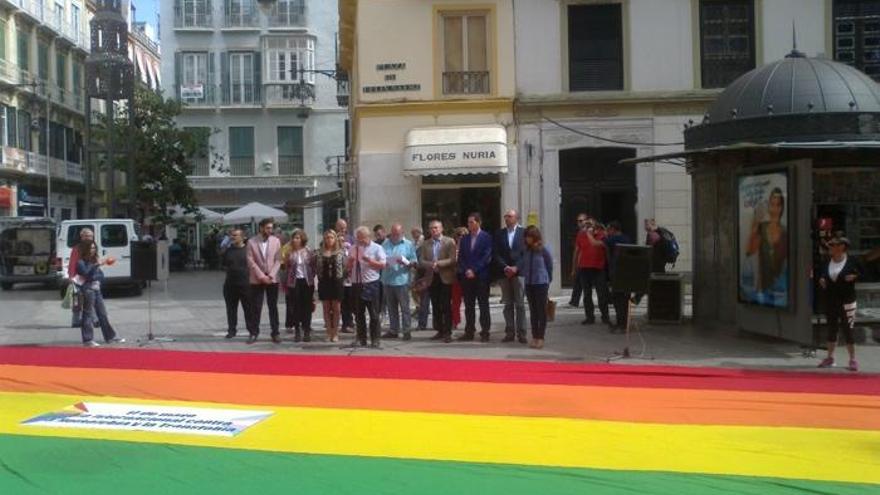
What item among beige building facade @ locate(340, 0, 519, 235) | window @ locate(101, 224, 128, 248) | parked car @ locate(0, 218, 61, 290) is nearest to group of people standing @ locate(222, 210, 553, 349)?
beige building facade @ locate(340, 0, 519, 235)

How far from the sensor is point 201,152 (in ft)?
138

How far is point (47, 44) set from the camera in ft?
156

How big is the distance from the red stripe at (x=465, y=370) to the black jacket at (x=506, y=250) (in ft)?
5.93

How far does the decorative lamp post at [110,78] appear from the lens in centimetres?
3634

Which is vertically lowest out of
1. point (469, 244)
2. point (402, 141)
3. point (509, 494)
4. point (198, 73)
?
point (509, 494)

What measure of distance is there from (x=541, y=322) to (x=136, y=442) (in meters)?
6.82

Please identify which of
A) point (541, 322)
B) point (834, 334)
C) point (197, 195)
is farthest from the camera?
point (197, 195)

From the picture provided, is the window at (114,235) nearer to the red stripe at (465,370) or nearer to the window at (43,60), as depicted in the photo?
the red stripe at (465,370)

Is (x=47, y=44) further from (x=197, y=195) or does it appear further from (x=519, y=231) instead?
(x=519, y=231)

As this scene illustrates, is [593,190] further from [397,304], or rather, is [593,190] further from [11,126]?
[11,126]

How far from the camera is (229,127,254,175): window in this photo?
155 feet

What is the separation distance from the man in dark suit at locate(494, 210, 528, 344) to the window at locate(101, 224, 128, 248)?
45.4 feet

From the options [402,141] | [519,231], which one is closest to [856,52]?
[402,141]

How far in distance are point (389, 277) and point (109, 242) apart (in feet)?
40.5
